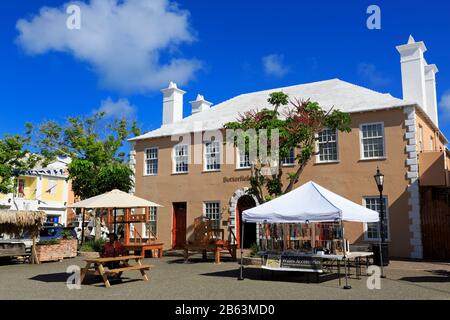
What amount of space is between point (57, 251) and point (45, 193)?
2657 centimetres

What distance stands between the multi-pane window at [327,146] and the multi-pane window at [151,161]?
978 cm

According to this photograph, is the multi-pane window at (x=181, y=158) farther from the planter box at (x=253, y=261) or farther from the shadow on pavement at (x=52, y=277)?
the shadow on pavement at (x=52, y=277)

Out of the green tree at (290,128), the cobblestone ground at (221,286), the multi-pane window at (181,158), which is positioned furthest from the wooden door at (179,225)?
the cobblestone ground at (221,286)

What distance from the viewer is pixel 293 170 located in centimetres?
2141

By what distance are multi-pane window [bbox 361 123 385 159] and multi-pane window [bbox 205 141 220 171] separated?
7582 millimetres

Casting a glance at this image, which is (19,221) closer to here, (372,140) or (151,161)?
(151,161)

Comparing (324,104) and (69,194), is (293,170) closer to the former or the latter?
(324,104)

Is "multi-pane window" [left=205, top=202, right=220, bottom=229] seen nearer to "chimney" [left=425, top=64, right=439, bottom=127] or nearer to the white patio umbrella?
the white patio umbrella

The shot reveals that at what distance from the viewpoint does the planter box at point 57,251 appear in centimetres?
1831

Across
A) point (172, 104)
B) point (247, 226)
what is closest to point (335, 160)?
point (247, 226)

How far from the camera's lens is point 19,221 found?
17750 mm

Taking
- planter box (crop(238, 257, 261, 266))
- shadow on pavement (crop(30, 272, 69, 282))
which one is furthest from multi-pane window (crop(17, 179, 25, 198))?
planter box (crop(238, 257, 261, 266))

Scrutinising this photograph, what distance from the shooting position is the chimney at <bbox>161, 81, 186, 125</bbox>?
93.1 ft
